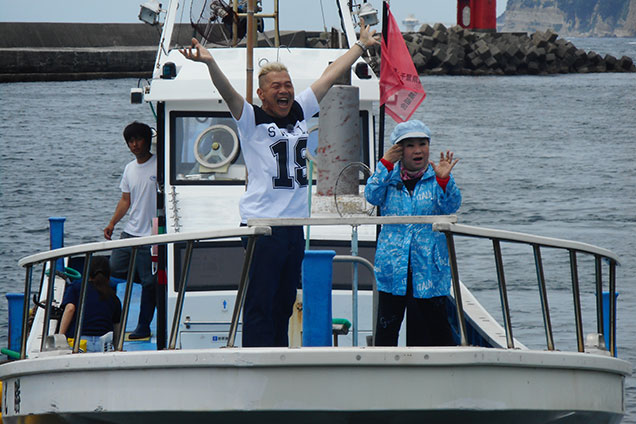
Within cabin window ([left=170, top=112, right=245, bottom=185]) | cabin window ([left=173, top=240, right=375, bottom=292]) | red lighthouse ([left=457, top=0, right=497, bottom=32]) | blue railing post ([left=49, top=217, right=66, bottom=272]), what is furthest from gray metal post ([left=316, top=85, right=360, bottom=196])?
red lighthouse ([left=457, top=0, right=497, bottom=32])

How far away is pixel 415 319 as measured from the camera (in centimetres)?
556

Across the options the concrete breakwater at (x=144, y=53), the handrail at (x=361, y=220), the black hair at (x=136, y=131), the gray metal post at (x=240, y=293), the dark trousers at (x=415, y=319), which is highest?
the concrete breakwater at (x=144, y=53)

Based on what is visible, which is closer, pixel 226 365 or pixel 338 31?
pixel 226 365

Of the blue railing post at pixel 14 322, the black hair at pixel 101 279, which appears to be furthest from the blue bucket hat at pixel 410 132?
the blue railing post at pixel 14 322

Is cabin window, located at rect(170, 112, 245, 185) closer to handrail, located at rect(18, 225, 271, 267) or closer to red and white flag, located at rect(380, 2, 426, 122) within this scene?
red and white flag, located at rect(380, 2, 426, 122)

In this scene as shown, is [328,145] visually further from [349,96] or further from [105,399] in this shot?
[105,399]

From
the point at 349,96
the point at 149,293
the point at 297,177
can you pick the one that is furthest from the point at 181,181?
the point at 297,177

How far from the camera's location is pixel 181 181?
26.2 ft

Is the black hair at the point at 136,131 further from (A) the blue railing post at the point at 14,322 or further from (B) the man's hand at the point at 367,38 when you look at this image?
(A) the blue railing post at the point at 14,322

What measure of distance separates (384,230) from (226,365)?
1.23 m

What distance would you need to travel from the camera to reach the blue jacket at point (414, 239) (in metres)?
5.42

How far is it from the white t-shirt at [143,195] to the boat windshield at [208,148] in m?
0.28

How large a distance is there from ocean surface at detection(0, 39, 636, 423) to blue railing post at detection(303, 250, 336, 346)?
5706 mm

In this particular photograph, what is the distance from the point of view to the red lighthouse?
85188 millimetres
